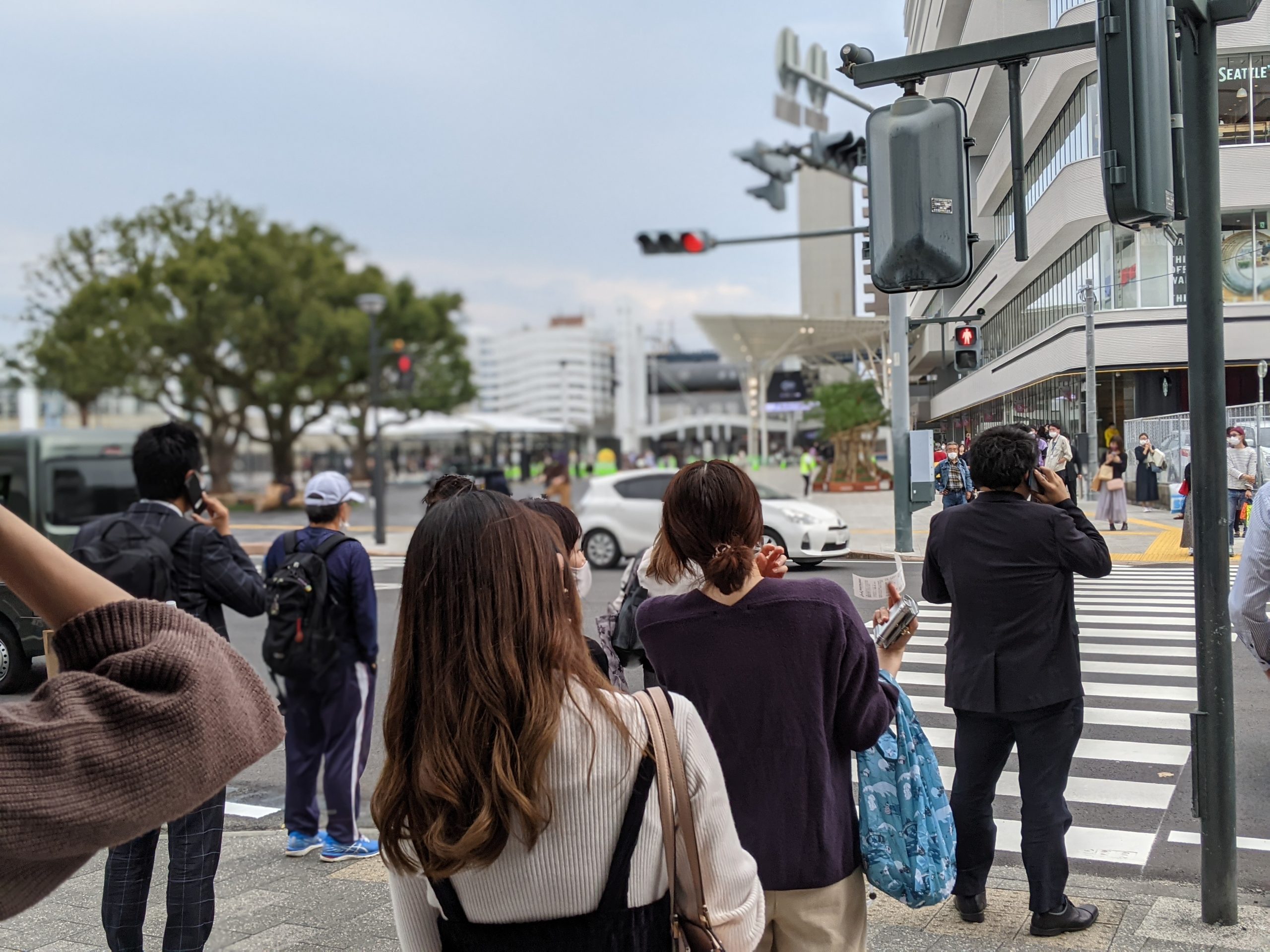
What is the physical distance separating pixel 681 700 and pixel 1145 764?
3296mm

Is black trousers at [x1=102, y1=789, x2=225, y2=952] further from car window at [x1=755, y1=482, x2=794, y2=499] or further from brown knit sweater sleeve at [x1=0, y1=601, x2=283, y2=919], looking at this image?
brown knit sweater sleeve at [x1=0, y1=601, x2=283, y2=919]

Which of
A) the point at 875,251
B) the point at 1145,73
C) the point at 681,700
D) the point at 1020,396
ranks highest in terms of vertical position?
the point at 1145,73

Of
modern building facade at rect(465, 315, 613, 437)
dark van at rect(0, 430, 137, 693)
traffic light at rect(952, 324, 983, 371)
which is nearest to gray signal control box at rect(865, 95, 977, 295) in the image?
traffic light at rect(952, 324, 983, 371)

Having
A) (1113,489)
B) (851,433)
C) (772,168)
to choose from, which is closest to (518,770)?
(851,433)

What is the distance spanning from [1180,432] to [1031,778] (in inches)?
Result: 48.9

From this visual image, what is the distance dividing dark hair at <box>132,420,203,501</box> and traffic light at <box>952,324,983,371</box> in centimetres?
273

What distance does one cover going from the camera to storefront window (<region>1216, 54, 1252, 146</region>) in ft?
11.7

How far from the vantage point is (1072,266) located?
11.2ft

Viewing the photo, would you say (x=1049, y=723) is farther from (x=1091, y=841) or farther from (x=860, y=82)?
(x=860, y=82)

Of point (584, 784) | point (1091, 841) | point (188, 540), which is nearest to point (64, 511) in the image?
point (188, 540)

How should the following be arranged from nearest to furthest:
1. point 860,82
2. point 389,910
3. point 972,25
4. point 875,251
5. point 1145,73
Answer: point 1145,73 < point 875,251 < point 860,82 < point 972,25 < point 389,910

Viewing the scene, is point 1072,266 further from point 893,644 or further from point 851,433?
point 893,644

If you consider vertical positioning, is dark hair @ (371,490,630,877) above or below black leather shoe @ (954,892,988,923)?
above

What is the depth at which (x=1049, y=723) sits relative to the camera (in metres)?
3.64
